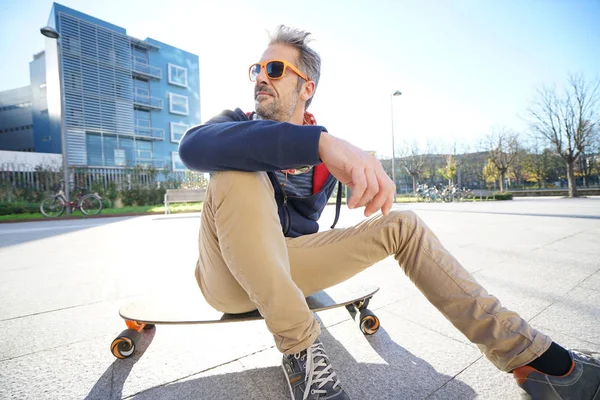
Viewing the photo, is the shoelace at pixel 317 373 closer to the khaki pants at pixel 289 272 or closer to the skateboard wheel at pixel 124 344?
the khaki pants at pixel 289 272

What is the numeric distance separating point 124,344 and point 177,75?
2941 cm

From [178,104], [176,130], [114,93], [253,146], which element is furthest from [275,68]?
[178,104]

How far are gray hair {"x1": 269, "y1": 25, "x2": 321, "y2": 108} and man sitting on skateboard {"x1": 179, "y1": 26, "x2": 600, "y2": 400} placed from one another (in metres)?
0.93

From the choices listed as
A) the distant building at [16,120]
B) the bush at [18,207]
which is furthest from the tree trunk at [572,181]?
the distant building at [16,120]

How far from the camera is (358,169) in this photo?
105 cm

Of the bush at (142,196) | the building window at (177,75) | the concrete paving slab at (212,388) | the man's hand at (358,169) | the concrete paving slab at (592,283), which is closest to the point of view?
the man's hand at (358,169)

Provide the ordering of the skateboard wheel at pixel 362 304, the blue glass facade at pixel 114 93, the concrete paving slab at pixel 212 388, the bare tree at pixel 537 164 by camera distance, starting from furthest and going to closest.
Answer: the bare tree at pixel 537 164, the blue glass facade at pixel 114 93, the skateboard wheel at pixel 362 304, the concrete paving slab at pixel 212 388

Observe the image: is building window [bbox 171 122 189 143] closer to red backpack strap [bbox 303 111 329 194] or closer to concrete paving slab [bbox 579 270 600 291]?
red backpack strap [bbox 303 111 329 194]

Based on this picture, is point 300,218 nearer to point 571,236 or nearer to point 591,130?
point 571,236

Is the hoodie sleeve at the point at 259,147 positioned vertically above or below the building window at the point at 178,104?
below

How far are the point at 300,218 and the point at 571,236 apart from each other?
16.6 feet

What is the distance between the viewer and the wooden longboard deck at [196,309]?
1207mm

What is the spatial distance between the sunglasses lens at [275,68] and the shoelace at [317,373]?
1.42 meters

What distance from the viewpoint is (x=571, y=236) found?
4551 millimetres
